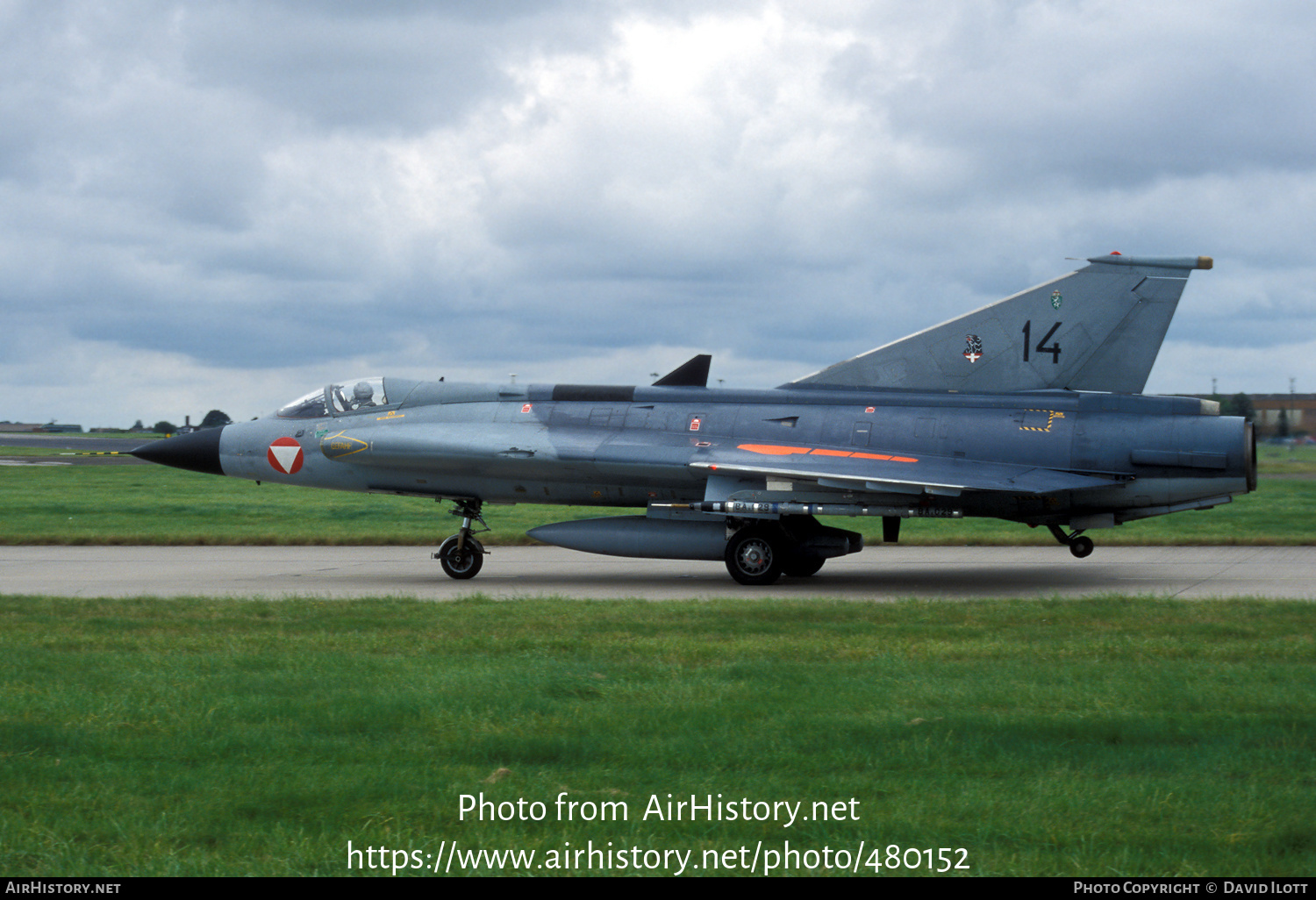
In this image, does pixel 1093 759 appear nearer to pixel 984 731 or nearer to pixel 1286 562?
pixel 984 731

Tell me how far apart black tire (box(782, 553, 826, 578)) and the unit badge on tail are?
350 centimetres

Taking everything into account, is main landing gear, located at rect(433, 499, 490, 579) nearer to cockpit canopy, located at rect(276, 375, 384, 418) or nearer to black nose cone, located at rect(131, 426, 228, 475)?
cockpit canopy, located at rect(276, 375, 384, 418)

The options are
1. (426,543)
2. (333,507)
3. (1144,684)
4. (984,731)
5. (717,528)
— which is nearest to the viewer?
(984,731)

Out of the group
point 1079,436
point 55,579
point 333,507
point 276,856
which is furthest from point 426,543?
point 276,856

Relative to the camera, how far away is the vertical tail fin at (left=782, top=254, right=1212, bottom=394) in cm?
1609

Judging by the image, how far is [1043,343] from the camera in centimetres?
1631

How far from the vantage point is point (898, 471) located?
15.4 meters

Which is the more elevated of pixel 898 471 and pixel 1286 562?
pixel 898 471

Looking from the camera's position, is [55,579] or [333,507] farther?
[333,507]

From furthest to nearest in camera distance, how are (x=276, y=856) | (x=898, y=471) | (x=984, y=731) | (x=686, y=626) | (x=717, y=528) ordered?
1. (x=717, y=528)
2. (x=898, y=471)
3. (x=686, y=626)
4. (x=984, y=731)
5. (x=276, y=856)

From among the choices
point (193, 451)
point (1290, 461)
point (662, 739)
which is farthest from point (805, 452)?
point (1290, 461)

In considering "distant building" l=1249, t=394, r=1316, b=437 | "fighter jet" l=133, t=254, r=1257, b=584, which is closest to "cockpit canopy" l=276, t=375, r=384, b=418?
"fighter jet" l=133, t=254, r=1257, b=584

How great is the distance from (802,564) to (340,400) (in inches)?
294

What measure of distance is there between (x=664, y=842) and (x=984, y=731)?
2547 millimetres
